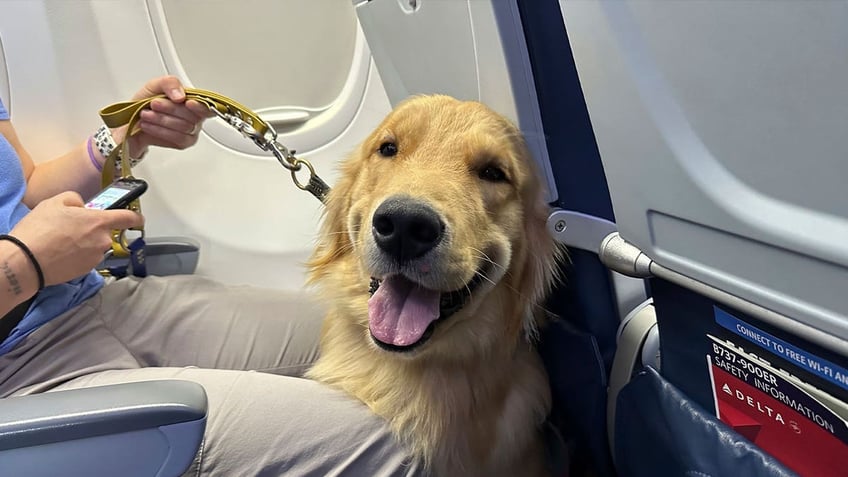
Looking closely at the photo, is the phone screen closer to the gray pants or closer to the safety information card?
the gray pants

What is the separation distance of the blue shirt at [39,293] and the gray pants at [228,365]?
17 millimetres

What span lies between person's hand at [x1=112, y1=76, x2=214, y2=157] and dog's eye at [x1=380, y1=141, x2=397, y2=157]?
17.1 inches

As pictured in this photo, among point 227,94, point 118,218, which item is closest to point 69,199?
point 118,218

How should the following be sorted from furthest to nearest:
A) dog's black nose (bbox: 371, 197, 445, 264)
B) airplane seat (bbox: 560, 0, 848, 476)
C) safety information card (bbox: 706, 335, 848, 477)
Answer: dog's black nose (bbox: 371, 197, 445, 264)
safety information card (bbox: 706, 335, 848, 477)
airplane seat (bbox: 560, 0, 848, 476)

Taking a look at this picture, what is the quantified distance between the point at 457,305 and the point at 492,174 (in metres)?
0.22

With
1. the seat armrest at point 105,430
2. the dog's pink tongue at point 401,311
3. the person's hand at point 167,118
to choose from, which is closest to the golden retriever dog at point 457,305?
the dog's pink tongue at point 401,311

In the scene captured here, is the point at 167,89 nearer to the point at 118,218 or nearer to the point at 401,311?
the point at 118,218

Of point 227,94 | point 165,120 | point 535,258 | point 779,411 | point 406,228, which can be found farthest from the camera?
point 227,94

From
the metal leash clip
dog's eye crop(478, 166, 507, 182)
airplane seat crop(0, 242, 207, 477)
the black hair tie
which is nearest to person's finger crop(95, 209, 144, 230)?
the black hair tie

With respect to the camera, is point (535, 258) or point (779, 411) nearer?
point (779, 411)

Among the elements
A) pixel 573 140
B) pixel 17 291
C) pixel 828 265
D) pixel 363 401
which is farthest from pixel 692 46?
pixel 17 291

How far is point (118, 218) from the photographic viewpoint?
3.29 feet

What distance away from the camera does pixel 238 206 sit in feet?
5.87

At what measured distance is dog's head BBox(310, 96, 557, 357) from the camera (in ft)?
2.76
